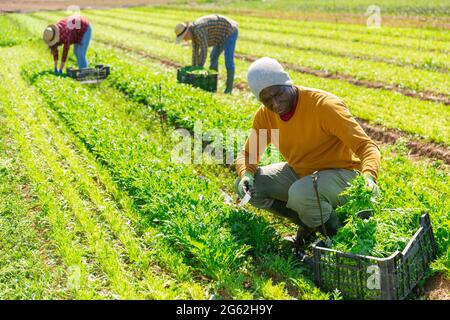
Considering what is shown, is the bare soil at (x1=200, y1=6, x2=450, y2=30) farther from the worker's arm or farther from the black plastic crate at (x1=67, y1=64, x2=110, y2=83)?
the black plastic crate at (x1=67, y1=64, x2=110, y2=83)

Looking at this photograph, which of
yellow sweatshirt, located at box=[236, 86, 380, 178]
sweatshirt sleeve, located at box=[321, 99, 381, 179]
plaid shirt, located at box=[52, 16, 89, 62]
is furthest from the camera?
plaid shirt, located at box=[52, 16, 89, 62]

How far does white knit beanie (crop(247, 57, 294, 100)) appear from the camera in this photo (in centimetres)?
436

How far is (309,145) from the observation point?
182 inches

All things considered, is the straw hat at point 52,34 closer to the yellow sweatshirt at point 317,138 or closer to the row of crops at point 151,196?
the row of crops at point 151,196

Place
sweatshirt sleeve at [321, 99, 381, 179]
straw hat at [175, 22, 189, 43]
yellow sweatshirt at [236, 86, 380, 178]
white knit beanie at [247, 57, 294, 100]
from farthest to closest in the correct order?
straw hat at [175, 22, 189, 43], white knit beanie at [247, 57, 294, 100], yellow sweatshirt at [236, 86, 380, 178], sweatshirt sleeve at [321, 99, 381, 179]

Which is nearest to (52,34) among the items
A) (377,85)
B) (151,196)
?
(377,85)

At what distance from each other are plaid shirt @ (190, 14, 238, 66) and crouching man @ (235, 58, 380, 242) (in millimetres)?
5120

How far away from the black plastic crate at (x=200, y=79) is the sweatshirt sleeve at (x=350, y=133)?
6.53 m

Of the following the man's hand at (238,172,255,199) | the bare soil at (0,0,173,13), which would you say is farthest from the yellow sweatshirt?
the bare soil at (0,0,173,13)

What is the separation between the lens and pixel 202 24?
9727 mm

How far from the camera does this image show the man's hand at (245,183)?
4.82 m

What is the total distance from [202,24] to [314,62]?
5.67 meters

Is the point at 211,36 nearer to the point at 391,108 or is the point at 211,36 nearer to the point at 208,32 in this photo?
the point at 208,32

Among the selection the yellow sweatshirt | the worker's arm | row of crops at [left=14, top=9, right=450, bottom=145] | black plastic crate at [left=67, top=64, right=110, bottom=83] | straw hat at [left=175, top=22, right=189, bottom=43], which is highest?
straw hat at [left=175, top=22, right=189, bottom=43]
